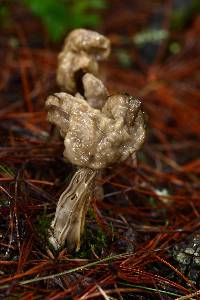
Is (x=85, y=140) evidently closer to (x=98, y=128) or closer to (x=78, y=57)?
(x=98, y=128)

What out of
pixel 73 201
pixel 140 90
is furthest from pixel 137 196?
pixel 140 90

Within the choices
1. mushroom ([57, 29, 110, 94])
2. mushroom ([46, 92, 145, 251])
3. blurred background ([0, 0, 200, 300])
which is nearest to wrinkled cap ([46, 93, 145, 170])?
mushroom ([46, 92, 145, 251])

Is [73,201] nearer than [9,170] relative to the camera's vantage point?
Yes

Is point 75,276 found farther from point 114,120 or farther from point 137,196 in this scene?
point 137,196

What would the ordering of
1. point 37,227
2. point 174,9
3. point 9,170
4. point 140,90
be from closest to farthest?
point 37,227 → point 9,170 → point 140,90 → point 174,9

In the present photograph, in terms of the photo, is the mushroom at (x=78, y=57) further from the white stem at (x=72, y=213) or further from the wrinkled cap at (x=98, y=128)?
the white stem at (x=72, y=213)

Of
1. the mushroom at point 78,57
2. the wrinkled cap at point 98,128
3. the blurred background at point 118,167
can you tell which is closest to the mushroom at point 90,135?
the wrinkled cap at point 98,128

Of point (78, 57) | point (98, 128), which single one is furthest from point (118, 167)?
point (98, 128)

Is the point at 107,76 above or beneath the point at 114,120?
beneath
